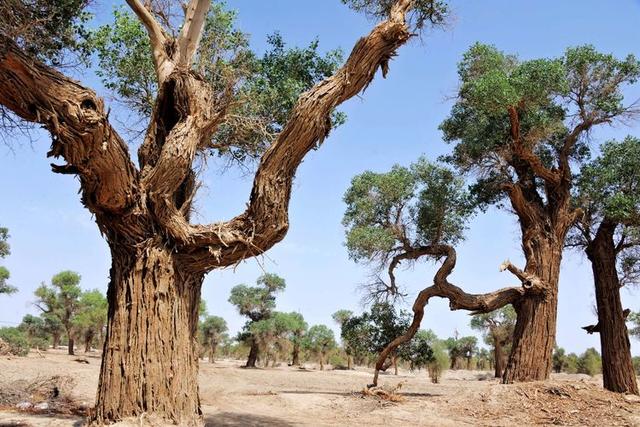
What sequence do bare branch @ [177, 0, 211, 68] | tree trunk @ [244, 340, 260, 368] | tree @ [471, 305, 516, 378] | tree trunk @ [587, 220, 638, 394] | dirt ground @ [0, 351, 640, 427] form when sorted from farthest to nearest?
tree trunk @ [244, 340, 260, 368]
tree @ [471, 305, 516, 378]
tree trunk @ [587, 220, 638, 394]
dirt ground @ [0, 351, 640, 427]
bare branch @ [177, 0, 211, 68]

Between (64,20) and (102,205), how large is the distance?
8.55 ft

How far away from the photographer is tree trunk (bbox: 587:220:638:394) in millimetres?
13398

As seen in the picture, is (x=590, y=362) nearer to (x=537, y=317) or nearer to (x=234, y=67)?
(x=537, y=317)

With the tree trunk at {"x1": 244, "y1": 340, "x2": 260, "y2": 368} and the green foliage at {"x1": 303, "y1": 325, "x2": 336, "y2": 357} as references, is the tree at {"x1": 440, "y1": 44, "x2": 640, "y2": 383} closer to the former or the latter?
the tree trunk at {"x1": 244, "y1": 340, "x2": 260, "y2": 368}

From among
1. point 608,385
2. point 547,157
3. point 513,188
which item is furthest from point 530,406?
point 547,157

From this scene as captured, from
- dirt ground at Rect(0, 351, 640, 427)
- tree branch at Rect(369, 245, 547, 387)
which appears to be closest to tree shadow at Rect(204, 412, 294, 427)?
dirt ground at Rect(0, 351, 640, 427)

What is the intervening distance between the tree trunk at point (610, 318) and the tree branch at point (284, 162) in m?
11.1

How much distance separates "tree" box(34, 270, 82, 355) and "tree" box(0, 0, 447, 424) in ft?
126

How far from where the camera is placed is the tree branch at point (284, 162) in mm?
6047

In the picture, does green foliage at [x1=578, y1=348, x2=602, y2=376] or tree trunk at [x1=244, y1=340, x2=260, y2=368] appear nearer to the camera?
tree trunk at [x1=244, y1=340, x2=260, y2=368]

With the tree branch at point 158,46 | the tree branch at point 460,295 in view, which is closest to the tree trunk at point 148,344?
the tree branch at point 158,46

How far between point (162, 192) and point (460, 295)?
9.72 metres

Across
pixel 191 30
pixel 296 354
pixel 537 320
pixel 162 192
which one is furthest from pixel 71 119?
pixel 296 354

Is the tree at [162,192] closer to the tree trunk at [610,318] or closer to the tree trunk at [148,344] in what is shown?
the tree trunk at [148,344]
